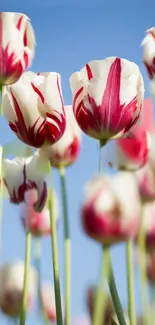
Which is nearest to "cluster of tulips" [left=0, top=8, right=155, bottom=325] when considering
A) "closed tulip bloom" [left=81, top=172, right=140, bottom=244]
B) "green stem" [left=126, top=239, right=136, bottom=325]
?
"green stem" [left=126, top=239, right=136, bottom=325]

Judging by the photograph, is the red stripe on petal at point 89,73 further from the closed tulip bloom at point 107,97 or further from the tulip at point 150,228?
the tulip at point 150,228

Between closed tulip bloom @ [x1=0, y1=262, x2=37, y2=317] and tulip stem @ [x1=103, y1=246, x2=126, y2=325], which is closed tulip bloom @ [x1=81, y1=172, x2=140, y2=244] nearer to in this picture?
tulip stem @ [x1=103, y1=246, x2=126, y2=325]

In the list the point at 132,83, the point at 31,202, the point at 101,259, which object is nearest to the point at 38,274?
the point at 31,202

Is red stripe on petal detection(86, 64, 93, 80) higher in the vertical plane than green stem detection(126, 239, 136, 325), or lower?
higher

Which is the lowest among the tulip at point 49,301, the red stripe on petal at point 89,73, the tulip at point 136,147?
the tulip at point 49,301

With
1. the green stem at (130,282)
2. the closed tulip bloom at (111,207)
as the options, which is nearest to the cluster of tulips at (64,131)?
the green stem at (130,282)

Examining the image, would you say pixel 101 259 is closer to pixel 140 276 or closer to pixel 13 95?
pixel 140 276
